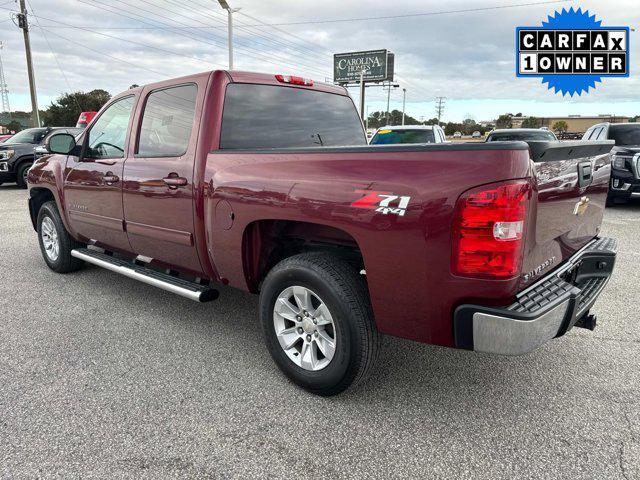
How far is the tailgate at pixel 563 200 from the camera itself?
226 cm

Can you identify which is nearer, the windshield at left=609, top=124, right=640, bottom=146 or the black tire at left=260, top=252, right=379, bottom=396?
the black tire at left=260, top=252, right=379, bottom=396

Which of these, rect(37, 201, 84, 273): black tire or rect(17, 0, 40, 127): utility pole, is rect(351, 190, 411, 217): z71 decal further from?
rect(17, 0, 40, 127): utility pole

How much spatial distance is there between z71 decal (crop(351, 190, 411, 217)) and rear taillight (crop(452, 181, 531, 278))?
26cm

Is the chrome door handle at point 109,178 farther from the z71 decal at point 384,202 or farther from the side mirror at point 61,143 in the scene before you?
the z71 decal at point 384,202

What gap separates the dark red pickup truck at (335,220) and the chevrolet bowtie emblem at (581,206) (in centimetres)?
1

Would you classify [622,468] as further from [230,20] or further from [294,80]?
[230,20]

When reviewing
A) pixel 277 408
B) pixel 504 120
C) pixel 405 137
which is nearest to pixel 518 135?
pixel 405 137

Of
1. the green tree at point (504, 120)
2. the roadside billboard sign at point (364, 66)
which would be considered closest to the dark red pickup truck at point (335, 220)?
the roadside billboard sign at point (364, 66)

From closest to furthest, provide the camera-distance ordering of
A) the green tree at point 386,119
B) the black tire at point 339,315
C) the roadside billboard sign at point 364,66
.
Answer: the black tire at point 339,315, the roadside billboard sign at point 364,66, the green tree at point 386,119

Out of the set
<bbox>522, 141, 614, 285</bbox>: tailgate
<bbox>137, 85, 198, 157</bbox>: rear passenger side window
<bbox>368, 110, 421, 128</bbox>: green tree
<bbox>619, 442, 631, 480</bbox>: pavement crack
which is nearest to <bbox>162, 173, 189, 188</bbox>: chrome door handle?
<bbox>137, 85, 198, 157</bbox>: rear passenger side window

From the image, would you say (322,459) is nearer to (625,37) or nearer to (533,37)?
(533,37)

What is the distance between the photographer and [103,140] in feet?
14.6

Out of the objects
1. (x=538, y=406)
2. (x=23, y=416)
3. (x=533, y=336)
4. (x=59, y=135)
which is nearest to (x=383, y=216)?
(x=533, y=336)

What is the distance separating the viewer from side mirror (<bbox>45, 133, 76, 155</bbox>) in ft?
14.7
